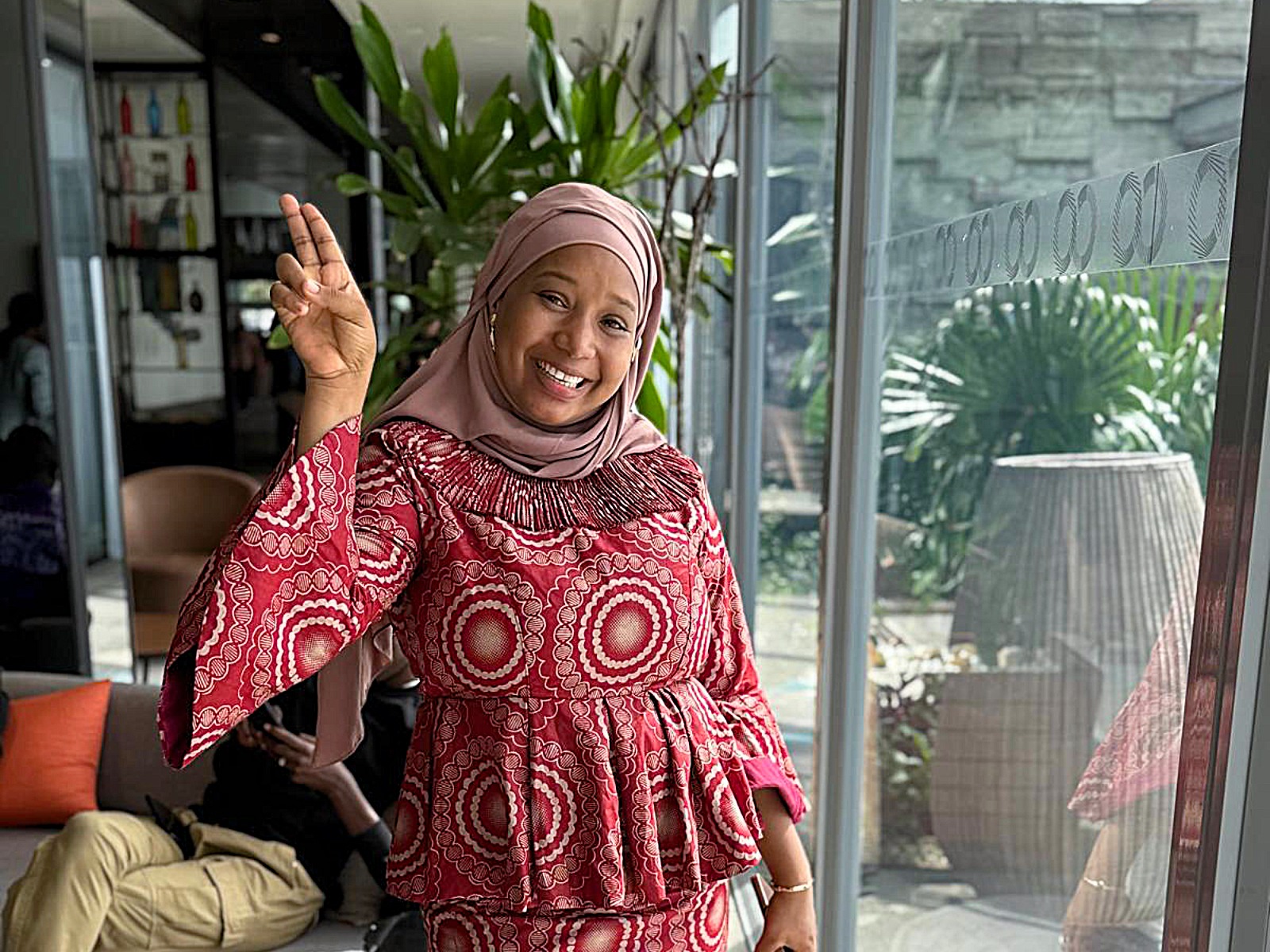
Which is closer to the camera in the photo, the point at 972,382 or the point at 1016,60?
the point at 1016,60

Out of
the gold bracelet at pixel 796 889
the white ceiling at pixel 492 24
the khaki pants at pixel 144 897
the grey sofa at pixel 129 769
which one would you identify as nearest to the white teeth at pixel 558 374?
the gold bracelet at pixel 796 889

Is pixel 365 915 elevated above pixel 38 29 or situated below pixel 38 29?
below

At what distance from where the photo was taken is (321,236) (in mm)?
→ 1027

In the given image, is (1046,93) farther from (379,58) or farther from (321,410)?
(379,58)

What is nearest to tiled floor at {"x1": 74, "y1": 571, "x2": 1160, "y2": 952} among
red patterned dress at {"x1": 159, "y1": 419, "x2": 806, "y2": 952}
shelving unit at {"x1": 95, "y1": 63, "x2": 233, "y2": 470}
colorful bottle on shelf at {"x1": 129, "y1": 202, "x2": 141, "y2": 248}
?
red patterned dress at {"x1": 159, "y1": 419, "x2": 806, "y2": 952}

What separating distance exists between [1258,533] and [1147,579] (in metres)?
0.29

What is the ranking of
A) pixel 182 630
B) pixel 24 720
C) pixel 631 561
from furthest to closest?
pixel 24 720, pixel 631 561, pixel 182 630

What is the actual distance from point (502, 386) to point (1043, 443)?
59 cm

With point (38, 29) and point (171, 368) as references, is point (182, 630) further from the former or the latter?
point (171, 368)

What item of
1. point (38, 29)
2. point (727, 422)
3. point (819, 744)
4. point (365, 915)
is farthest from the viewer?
point (38, 29)

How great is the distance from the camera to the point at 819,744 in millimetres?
2084

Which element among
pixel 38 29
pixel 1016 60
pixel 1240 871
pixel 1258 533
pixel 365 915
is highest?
pixel 38 29

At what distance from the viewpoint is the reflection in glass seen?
1048 millimetres

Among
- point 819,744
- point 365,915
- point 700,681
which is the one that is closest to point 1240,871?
point 700,681
